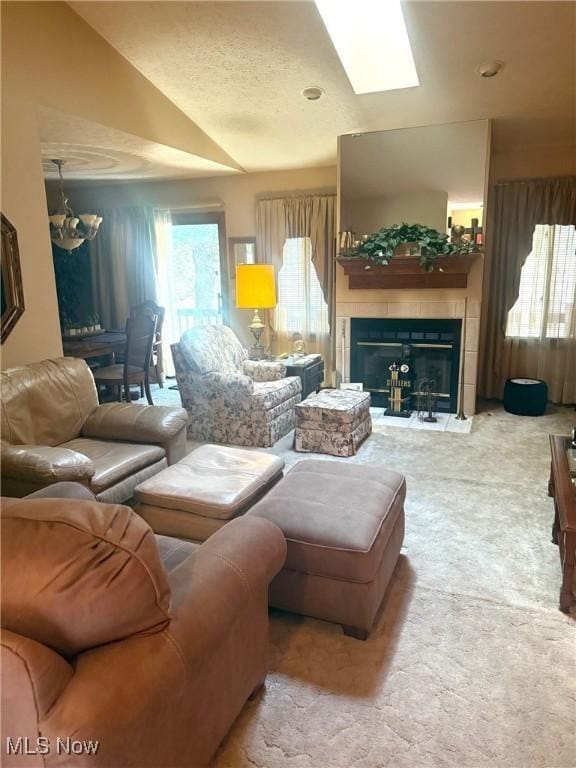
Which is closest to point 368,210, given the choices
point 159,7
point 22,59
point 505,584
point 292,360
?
point 292,360

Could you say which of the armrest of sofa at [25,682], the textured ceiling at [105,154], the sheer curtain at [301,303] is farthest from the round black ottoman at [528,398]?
the armrest of sofa at [25,682]

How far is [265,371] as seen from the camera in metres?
4.58

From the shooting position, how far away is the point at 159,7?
313cm

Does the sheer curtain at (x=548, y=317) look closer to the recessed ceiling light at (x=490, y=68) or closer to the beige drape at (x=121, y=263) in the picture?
the recessed ceiling light at (x=490, y=68)

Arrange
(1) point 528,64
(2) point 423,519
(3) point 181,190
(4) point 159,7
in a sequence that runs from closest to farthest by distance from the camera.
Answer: (2) point 423,519 → (4) point 159,7 → (1) point 528,64 → (3) point 181,190

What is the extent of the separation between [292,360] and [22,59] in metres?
3.12

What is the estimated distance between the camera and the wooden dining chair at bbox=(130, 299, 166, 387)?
508 centimetres

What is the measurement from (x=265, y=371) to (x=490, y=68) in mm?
2908

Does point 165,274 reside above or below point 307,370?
above

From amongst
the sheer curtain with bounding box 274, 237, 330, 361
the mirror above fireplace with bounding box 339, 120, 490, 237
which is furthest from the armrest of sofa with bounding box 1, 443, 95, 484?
the sheer curtain with bounding box 274, 237, 330, 361

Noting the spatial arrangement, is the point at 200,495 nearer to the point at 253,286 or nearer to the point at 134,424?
the point at 134,424

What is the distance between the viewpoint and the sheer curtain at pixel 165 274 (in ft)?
20.4

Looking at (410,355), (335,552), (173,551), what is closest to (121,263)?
(410,355)

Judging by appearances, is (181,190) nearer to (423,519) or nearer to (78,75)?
(78,75)
